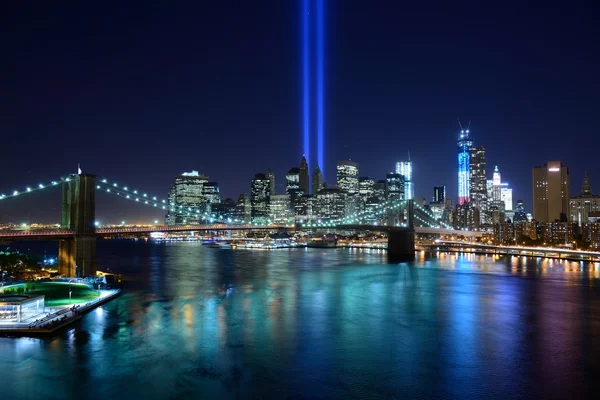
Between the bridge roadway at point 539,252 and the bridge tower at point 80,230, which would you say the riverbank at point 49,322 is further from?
the bridge roadway at point 539,252

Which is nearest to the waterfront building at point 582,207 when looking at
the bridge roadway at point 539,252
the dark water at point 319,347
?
the bridge roadway at point 539,252

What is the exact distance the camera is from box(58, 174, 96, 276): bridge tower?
96.5ft

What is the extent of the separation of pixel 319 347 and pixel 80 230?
62.0ft

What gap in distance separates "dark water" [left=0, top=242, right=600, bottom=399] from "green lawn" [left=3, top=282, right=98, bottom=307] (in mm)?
1369

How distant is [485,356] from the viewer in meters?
15.5

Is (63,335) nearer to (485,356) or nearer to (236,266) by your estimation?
(485,356)

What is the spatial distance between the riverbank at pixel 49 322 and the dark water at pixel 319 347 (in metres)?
0.49

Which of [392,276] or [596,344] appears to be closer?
[596,344]

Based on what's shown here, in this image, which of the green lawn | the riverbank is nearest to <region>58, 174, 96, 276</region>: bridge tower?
the green lawn

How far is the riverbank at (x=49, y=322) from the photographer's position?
16906 millimetres

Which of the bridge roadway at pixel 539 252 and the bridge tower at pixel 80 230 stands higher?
the bridge tower at pixel 80 230

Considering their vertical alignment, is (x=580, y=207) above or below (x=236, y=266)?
above

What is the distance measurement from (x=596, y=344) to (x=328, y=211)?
4420 inches

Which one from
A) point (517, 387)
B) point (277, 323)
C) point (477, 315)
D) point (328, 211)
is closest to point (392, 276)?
point (477, 315)
